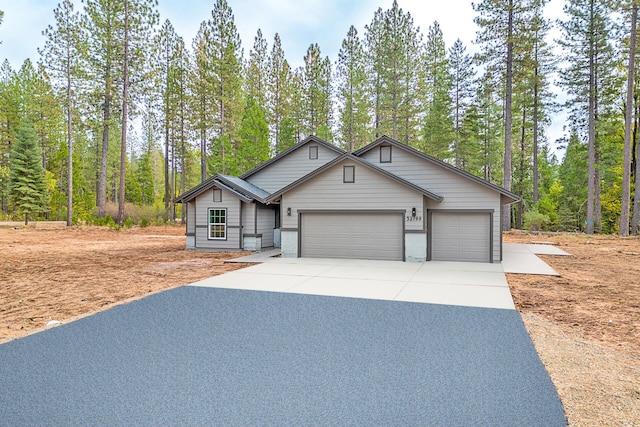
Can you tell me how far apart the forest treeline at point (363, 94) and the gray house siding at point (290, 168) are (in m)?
10.0

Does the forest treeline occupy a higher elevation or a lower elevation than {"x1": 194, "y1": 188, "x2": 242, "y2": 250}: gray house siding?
higher

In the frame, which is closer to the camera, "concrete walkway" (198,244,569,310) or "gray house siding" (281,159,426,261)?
"concrete walkway" (198,244,569,310)

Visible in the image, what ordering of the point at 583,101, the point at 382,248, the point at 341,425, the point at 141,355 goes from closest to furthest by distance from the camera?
the point at 341,425
the point at 141,355
the point at 382,248
the point at 583,101

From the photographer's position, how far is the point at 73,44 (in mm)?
25953

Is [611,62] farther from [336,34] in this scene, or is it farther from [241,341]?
[241,341]

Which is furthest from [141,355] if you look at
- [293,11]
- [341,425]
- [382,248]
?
[293,11]

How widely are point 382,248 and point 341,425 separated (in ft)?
35.1

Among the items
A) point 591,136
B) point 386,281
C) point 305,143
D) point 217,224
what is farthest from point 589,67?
point 217,224

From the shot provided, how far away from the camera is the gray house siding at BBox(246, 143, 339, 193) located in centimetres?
1738

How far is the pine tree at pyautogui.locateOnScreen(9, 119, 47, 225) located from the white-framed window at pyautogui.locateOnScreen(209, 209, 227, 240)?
23442 millimetres

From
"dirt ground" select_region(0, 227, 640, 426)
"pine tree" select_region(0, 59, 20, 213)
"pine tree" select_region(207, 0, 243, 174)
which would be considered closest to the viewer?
"dirt ground" select_region(0, 227, 640, 426)

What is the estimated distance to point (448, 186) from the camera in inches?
530

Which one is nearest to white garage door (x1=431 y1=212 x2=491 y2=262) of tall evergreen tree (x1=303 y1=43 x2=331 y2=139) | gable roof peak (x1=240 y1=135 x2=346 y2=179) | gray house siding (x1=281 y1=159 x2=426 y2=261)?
gray house siding (x1=281 y1=159 x2=426 y2=261)

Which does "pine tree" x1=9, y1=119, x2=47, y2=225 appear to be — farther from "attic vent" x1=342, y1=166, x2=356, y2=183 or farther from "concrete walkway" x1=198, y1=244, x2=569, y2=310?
"attic vent" x1=342, y1=166, x2=356, y2=183
